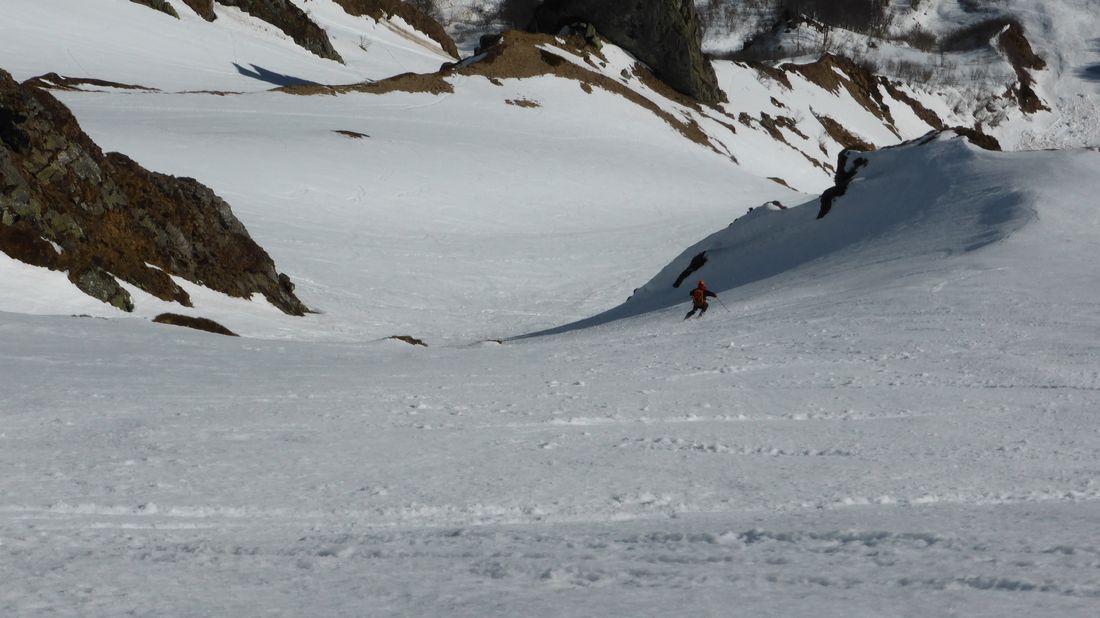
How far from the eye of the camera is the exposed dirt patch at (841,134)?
274 feet

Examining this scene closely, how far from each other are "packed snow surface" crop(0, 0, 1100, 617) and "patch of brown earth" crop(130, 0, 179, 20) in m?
40.4

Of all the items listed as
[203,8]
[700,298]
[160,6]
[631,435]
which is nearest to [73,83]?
[160,6]

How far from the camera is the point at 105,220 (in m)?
21.3

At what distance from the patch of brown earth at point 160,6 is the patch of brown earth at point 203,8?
2.51 meters

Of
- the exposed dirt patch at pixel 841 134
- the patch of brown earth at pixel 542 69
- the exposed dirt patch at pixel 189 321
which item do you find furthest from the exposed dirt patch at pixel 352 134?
the exposed dirt patch at pixel 841 134

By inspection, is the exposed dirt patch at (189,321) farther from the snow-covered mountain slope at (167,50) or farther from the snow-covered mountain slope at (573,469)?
the snow-covered mountain slope at (167,50)

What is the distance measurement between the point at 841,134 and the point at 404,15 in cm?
3699

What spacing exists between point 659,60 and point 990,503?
228ft

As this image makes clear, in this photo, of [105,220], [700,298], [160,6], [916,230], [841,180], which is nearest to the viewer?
[700,298]

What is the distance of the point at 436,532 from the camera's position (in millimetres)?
6004

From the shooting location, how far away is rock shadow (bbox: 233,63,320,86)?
56844 millimetres

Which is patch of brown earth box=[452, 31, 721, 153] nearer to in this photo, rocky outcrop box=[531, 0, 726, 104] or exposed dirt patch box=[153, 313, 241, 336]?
rocky outcrop box=[531, 0, 726, 104]

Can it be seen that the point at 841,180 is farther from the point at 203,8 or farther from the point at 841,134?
the point at 841,134

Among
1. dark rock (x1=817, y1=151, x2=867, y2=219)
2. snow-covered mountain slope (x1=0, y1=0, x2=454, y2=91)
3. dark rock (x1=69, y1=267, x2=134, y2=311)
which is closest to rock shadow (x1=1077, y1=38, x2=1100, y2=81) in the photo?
snow-covered mountain slope (x1=0, y1=0, x2=454, y2=91)
